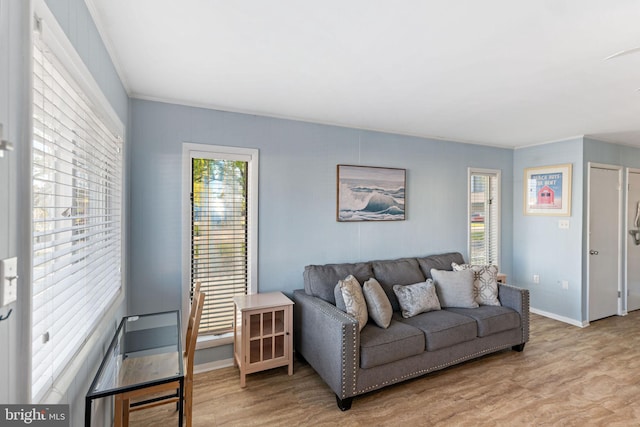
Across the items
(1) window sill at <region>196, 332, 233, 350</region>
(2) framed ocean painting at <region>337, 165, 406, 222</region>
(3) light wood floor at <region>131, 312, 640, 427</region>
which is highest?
(2) framed ocean painting at <region>337, 165, 406, 222</region>

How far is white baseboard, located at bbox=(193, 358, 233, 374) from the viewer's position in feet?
9.33

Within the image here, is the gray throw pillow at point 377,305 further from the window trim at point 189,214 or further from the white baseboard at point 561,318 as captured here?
the white baseboard at point 561,318

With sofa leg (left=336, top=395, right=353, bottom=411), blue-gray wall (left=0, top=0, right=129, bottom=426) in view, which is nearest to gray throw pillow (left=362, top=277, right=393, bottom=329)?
sofa leg (left=336, top=395, right=353, bottom=411)

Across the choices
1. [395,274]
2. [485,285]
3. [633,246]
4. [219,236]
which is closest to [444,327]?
[395,274]

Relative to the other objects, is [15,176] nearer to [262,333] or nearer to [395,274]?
[262,333]

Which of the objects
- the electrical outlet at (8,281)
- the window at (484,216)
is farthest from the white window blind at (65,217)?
the window at (484,216)

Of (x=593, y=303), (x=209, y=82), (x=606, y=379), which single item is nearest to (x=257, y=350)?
(x=209, y=82)

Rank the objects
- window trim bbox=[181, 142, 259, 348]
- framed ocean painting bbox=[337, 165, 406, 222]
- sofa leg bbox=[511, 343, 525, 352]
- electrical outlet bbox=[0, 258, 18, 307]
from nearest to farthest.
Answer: electrical outlet bbox=[0, 258, 18, 307]
window trim bbox=[181, 142, 259, 348]
sofa leg bbox=[511, 343, 525, 352]
framed ocean painting bbox=[337, 165, 406, 222]

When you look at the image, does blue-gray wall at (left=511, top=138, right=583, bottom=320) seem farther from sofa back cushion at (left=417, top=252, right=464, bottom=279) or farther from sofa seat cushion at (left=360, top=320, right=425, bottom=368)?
sofa seat cushion at (left=360, top=320, right=425, bottom=368)

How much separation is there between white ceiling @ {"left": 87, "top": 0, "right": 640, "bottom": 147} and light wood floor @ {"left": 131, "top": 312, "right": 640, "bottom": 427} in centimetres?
245

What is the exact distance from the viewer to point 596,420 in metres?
2.20

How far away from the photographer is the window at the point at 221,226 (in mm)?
2854

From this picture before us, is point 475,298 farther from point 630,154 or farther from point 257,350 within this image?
point 630,154

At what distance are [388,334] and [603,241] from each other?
12.2 feet
